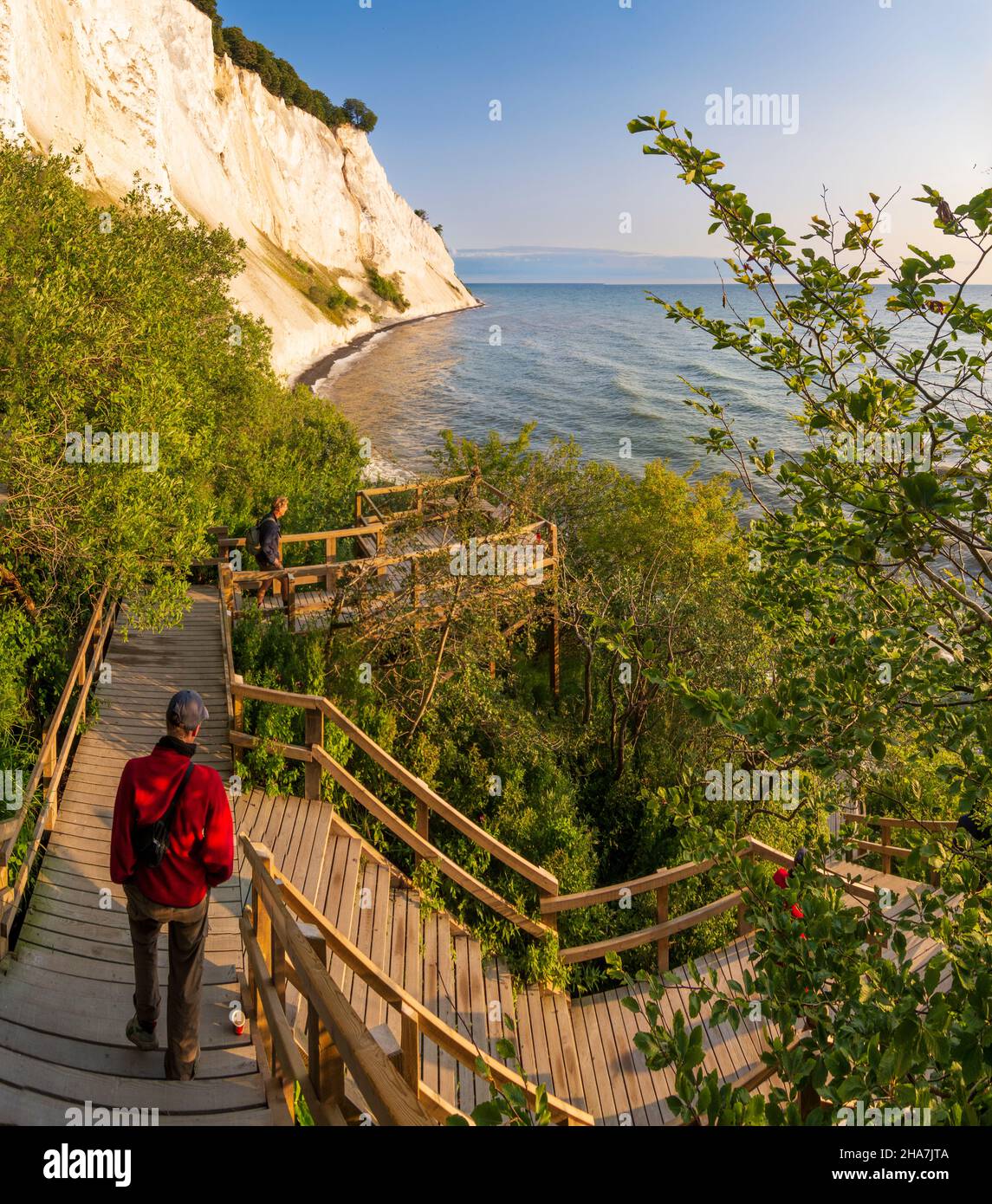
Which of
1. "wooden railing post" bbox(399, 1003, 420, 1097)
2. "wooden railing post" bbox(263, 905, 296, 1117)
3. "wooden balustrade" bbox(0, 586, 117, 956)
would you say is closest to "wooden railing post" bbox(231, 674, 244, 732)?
"wooden balustrade" bbox(0, 586, 117, 956)

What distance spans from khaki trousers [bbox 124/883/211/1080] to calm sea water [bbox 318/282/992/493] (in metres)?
22.1

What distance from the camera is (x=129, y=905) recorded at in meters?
4.38

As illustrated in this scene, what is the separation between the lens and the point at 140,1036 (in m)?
4.68

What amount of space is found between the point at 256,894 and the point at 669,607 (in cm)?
1034

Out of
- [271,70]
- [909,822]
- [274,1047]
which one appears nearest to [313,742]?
[274,1047]

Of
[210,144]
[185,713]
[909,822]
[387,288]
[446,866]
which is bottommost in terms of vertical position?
[446,866]

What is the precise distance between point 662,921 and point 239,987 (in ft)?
14.3

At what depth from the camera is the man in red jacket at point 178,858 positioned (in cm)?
419

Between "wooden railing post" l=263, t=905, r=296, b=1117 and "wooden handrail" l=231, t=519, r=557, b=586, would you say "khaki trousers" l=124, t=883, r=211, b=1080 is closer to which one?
"wooden railing post" l=263, t=905, r=296, b=1117

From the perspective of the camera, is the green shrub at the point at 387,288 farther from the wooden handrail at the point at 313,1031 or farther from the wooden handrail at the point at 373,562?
the wooden handrail at the point at 313,1031

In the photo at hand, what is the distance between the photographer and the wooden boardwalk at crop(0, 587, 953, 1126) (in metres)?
4.41

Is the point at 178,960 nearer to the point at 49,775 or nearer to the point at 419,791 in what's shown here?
the point at 419,791

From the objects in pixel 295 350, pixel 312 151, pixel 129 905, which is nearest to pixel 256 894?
pixel 129 905
